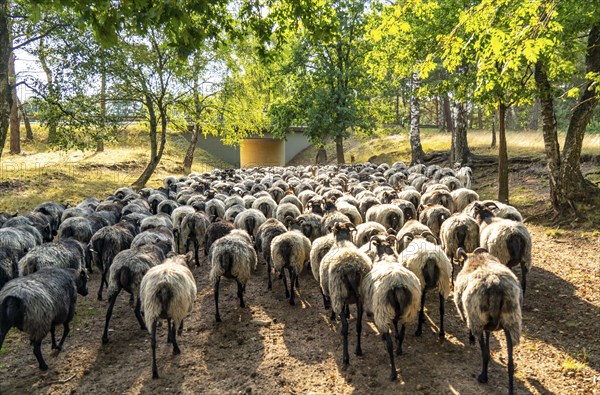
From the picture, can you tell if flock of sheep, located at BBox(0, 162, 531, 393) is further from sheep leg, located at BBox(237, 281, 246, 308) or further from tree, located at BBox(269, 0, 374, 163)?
tree, located at BBox(269, 0, 374, 163)

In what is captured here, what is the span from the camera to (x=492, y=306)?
509 cm

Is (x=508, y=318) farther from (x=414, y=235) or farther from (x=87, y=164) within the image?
(x=87, y=164)

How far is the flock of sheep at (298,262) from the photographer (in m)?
5.50

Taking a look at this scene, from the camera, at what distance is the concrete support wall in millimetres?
47219

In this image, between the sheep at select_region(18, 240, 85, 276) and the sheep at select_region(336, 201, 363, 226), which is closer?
the sheep at select_region(18, 240, 85, 276)

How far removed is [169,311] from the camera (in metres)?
5.83

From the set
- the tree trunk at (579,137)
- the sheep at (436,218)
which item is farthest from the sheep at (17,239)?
the tree trunk at (579,137)

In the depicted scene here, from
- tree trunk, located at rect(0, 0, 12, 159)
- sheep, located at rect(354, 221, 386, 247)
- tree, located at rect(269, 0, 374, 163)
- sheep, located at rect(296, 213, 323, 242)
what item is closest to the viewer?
sheep, located at rect(354, 221, 386, 247)

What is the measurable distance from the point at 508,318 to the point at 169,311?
Result: 4727 millimetres

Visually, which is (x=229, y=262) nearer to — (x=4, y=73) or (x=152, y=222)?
(x=152, y=222)

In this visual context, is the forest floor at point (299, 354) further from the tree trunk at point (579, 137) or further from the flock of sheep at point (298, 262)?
the tree trunk at point (579, 137)

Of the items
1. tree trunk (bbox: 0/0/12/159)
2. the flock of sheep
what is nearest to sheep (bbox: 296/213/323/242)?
the flock of sheep

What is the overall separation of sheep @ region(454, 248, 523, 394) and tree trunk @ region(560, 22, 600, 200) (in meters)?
8.36

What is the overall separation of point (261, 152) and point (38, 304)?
42175 mm
